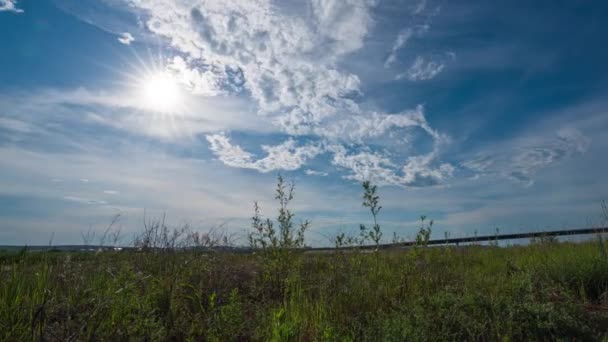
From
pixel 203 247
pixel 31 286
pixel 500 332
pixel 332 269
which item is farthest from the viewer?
pixel 203 247

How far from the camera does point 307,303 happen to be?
517 cm

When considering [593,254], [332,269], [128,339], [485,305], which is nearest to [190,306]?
[128,339]

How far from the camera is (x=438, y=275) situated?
6668 millimetres

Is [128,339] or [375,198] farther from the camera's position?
[375,198]

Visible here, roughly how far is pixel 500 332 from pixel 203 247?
20.8ft

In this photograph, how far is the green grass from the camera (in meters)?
3.87

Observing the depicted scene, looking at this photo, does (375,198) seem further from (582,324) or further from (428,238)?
(582,324)

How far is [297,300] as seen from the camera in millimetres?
5691

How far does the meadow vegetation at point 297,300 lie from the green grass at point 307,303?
0.02m

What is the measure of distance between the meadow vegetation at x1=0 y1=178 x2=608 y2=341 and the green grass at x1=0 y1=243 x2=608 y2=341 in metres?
0.02

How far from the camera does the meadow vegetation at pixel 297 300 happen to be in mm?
3889

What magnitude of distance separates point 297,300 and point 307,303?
Result: 22.0 inches

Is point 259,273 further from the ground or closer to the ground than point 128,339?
further from the ground

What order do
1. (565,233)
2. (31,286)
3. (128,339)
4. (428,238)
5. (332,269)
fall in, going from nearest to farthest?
1. (128,339)
2. (31,286)
3. (428,238)
4. (332,269)
5. (565,233)
